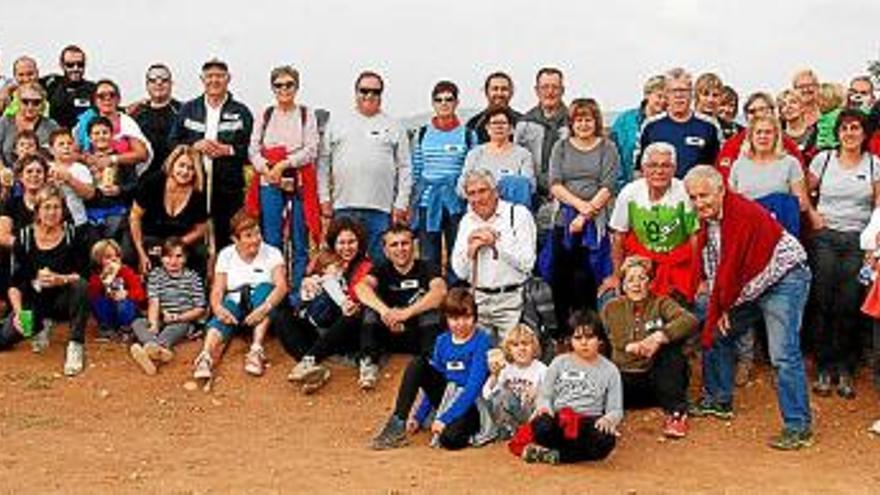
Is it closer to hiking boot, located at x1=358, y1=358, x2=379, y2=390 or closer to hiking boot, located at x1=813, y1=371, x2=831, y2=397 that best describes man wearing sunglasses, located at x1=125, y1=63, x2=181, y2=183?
hiking boot, located at x1=358, y1=358, x2=379, y2=390

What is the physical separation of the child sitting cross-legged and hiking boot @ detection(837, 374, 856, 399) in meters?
2.03

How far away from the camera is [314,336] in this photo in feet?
33.5

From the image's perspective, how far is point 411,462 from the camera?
26.9ft

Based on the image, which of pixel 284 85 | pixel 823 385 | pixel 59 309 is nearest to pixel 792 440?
pixel 823 385

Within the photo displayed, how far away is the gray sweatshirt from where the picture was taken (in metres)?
8.29

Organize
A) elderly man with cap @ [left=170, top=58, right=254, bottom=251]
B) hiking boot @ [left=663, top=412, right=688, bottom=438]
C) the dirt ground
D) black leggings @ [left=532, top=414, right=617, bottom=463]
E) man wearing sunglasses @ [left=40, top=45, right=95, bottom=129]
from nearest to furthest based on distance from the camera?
the dirt ground
black leggings @ [left=532, top=414, right=617, bottom=463]
hiking boot @ [left=663, top=412, right=688, bottom=438]
elderly man with cap @ [left=170, top=58, right=254, bottom=251]
man wearing sunglasses @ [left=40, top=45, right=95, bottom=129]

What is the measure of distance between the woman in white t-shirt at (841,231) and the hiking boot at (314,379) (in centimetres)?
361

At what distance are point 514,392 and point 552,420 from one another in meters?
0.58

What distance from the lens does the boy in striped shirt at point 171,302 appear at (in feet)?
35.0

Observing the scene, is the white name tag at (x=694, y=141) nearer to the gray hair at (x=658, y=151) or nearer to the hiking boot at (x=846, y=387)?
the gray hair at (x=658, y=151)

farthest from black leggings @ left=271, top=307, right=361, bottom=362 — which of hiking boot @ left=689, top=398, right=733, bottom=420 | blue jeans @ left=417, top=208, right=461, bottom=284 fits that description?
hiking boot @ left=689, top=398, right=733, bottom=420

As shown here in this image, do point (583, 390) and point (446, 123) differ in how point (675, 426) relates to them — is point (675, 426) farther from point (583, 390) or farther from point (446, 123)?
point (446, 123)

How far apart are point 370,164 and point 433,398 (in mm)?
2276

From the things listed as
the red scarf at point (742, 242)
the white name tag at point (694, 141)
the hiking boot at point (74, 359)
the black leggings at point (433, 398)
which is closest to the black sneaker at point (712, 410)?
the red scarf at point (742, 242)
